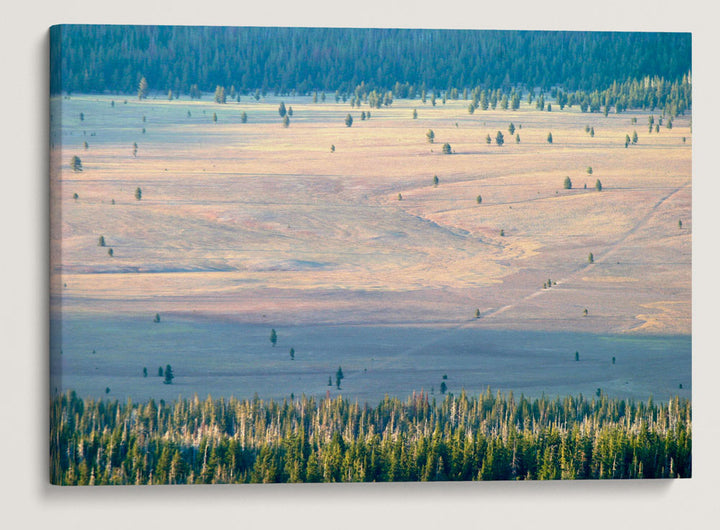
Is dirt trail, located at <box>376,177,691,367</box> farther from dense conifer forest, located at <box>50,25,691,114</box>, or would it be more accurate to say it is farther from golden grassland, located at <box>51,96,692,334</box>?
dense conifer forest, located at <box>50,25,691,114</box>

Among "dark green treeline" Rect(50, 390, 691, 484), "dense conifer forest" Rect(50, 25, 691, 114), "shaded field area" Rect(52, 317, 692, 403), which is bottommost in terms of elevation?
"dark green treeline" Rect(50, 390, 691, 484)

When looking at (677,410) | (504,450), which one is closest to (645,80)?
(677,410)

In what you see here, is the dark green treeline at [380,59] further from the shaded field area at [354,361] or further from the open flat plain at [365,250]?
the shaded field area at [354,361]

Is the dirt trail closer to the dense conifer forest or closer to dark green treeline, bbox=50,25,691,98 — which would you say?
the dense conifer forest

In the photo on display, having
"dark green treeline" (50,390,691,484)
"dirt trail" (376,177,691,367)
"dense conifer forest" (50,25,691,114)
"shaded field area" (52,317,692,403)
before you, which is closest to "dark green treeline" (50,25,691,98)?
"dense conifer forest" (50,25,691,114)

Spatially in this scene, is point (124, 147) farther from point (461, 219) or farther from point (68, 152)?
point (461, 219)

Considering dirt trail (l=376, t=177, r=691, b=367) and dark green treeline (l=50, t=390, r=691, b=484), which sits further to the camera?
dirt trail (l=376, t=177, r=691, b=367)

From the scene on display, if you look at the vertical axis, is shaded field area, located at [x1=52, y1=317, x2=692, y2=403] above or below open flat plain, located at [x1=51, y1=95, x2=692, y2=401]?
below

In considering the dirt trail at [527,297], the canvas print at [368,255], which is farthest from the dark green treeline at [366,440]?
the dirt trail at [527,297]
